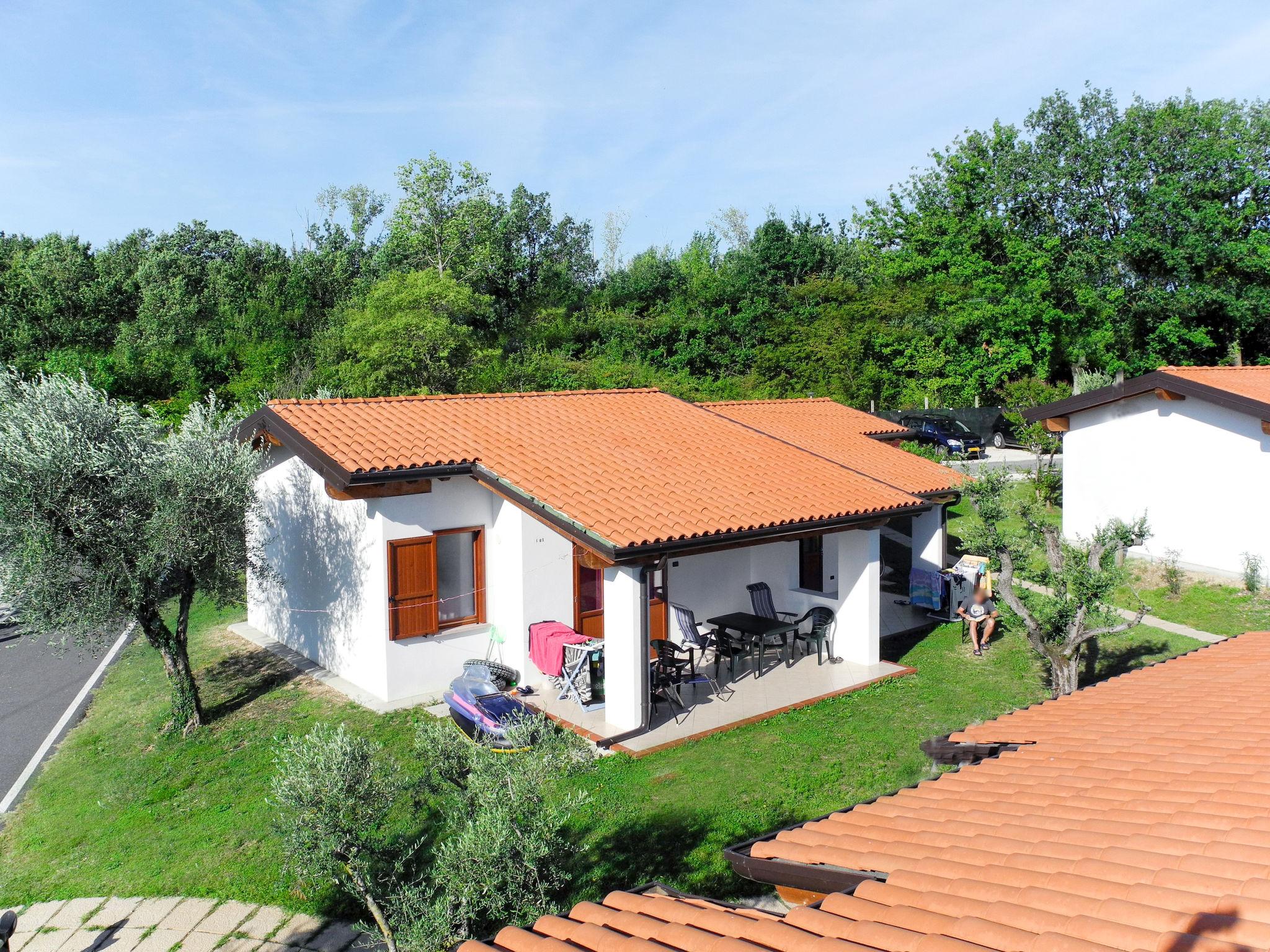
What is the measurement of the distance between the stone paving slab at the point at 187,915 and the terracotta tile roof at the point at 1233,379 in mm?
17379

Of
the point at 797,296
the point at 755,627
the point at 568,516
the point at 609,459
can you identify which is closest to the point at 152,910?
the point at 568,516

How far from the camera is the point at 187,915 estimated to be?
711 centimetres

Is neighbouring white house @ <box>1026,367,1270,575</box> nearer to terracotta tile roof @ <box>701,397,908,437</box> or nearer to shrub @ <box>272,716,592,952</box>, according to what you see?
terracotta tile roof @ <box>701,397,908,437</box>

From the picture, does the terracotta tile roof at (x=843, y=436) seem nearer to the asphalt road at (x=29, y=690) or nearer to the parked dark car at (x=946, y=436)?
the asphalt road at (x=29, y=690)

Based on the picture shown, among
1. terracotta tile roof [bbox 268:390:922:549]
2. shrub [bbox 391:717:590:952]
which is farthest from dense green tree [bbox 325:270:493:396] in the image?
shrub [bbox 391:717:590:952]

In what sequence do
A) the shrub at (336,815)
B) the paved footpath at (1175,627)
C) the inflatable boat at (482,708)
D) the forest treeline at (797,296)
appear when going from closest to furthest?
the shrub at (336,815) → the inflatable boat at (482,708) → the paved footpath at (1175,627) → the forest treeline at (797,296)

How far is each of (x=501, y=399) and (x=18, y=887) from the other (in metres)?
9.16

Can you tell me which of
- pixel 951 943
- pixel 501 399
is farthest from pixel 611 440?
pixel 951 943

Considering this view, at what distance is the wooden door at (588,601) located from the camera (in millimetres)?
12289

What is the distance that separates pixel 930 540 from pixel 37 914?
44.8ft

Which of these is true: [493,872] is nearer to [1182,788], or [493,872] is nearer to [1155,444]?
[1182,788]

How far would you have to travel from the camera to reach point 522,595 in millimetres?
11750

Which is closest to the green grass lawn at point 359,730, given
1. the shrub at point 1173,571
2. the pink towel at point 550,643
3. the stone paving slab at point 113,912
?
the stone paving slab at point 113,912

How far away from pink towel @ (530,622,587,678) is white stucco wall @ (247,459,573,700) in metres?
0.21
